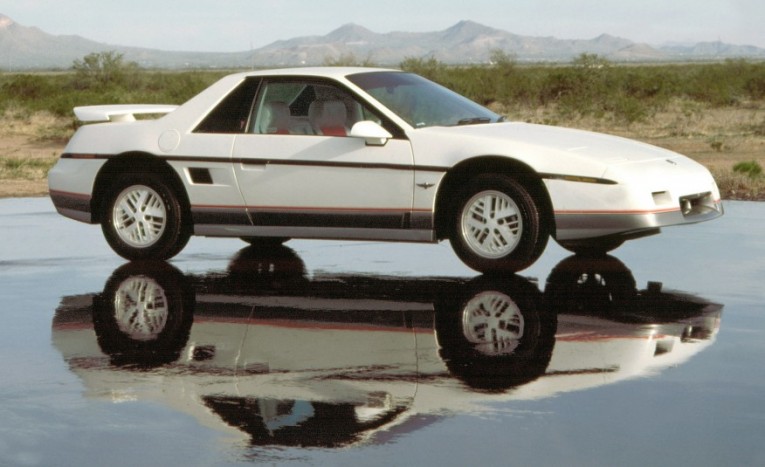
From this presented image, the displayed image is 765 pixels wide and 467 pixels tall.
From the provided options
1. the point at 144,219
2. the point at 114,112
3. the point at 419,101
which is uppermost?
the point at 419,101

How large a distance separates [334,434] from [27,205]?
42.0 ft

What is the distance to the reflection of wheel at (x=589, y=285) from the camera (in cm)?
977

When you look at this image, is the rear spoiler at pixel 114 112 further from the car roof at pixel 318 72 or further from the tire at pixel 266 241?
the tire at pixel 266 241

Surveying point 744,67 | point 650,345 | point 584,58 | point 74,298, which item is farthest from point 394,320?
point 744,67

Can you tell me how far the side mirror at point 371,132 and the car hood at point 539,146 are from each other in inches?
9.3

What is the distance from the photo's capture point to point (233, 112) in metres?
11.9

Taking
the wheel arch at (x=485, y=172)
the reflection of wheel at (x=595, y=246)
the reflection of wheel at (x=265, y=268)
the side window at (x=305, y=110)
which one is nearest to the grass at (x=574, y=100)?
the reflection of wheel at (x=265, y=268)

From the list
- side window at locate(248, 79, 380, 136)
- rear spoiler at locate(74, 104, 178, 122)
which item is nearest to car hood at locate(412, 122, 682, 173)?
side window at locate(248, 79, 380, 136)

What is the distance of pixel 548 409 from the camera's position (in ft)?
21.3

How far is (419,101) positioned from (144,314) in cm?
330

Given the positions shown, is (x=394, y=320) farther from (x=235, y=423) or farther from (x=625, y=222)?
(x=235, y=423)

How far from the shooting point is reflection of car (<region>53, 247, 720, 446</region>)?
6688 mm

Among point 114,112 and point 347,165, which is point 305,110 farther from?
point 114,112

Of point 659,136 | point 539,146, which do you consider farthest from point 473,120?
point 659,136
